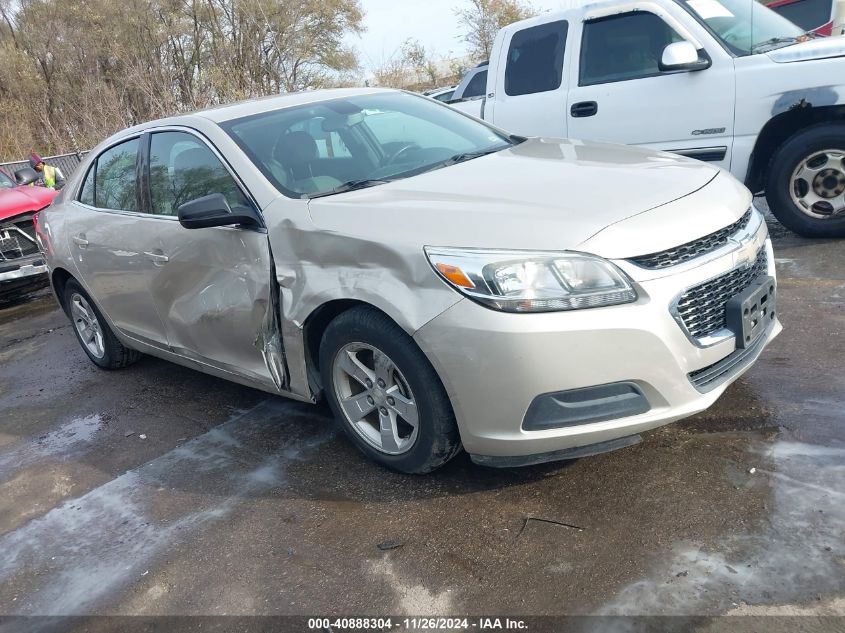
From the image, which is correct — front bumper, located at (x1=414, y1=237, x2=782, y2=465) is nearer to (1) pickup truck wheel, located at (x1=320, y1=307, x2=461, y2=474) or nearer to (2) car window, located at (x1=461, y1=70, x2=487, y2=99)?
(1) pickup truck wheel, located at (x1=320, y1=307, x2=461, y2=474)

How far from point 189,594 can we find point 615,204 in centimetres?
213

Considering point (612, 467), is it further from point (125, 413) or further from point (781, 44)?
point (781, 44)

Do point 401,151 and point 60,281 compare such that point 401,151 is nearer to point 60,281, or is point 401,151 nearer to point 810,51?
point 60,281

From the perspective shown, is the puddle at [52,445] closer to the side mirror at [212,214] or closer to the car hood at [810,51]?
the side mirror at [212,214]

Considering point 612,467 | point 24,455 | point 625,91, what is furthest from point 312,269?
point 625,91

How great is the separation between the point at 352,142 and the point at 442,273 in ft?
4.58

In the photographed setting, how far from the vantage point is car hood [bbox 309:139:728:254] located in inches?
104

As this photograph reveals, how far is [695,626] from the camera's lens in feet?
7.12

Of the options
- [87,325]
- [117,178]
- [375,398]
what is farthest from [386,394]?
[87,325]

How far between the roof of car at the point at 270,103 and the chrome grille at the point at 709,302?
239cm

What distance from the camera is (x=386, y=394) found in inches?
120

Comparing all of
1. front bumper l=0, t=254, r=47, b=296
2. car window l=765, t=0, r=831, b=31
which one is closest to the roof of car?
front bumper l=0, t=254, r=47, b=296

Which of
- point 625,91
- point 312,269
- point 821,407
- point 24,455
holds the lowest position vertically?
point 24,455

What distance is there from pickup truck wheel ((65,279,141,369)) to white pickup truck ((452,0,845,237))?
148 inches
